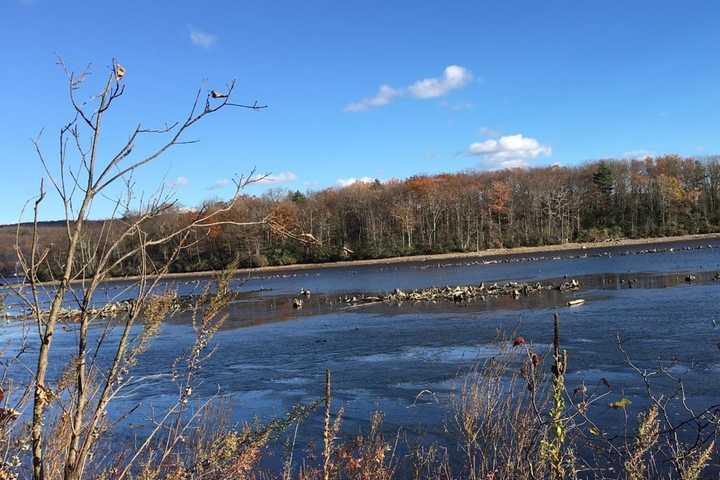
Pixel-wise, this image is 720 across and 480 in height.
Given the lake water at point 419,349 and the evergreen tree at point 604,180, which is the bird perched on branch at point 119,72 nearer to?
the lake water at point 419,349

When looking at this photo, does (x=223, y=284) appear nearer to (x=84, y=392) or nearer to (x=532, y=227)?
(x=84, y=392)

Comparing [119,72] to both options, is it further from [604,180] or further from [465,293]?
[604,180]

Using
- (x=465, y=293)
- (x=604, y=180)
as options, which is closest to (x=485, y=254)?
(x=604, y=180)

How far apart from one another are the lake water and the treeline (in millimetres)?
57474

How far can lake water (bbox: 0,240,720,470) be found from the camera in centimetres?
1241

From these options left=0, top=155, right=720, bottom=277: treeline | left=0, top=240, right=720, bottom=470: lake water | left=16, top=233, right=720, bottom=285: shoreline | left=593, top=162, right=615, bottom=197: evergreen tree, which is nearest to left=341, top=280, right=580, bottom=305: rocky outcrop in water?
left=0, top=240, right=720, bottom=470: lake water

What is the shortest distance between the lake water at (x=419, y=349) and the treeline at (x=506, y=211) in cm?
5747

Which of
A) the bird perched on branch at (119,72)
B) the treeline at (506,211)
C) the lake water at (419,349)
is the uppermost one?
the treeline at (506,211)

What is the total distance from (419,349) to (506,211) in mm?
84524

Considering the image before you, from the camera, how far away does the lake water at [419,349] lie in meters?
12.4

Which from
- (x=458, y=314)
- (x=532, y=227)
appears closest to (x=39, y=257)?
(x=458, y=314)

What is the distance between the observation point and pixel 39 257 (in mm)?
2881

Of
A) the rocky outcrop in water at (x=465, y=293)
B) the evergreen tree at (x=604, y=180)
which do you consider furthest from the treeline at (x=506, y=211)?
the rocky outcrop in water at (x=465, y=293)

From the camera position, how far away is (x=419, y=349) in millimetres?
18562
